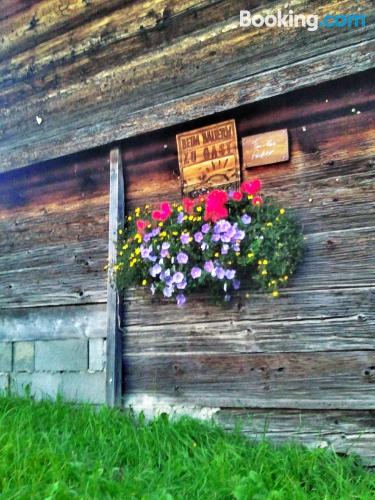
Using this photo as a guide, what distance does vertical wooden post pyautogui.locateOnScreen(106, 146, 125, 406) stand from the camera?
171 inches

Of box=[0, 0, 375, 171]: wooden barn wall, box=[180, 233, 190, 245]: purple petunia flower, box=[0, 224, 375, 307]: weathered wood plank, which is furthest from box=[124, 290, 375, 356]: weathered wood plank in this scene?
box=[0, 0, 375, 171]: wooden barn wall

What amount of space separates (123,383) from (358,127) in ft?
7.93

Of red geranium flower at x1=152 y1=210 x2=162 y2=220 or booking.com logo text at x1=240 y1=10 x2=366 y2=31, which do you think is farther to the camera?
red geranium flower at x1=152 y1=210 x2=162 y2=220

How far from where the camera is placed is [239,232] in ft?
12.1

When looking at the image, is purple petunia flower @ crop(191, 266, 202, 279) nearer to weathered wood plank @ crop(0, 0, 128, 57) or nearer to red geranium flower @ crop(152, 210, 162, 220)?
red geranium flower @ crop(152, 210, 162, 220)

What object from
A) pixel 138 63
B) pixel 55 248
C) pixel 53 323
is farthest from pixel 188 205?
pixel 53 323

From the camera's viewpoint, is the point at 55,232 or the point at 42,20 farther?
the point at 42,20

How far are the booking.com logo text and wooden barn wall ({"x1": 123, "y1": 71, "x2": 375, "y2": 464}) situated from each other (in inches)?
13.2

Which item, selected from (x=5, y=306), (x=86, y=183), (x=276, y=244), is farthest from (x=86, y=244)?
(x=276, y=244)

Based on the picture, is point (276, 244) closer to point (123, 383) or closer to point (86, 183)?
point (123, 383)

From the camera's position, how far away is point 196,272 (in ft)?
12.5

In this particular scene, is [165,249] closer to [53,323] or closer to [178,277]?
[178,277]

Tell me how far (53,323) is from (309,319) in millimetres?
2294

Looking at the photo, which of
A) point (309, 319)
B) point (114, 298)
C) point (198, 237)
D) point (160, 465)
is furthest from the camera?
point (114, 298)
